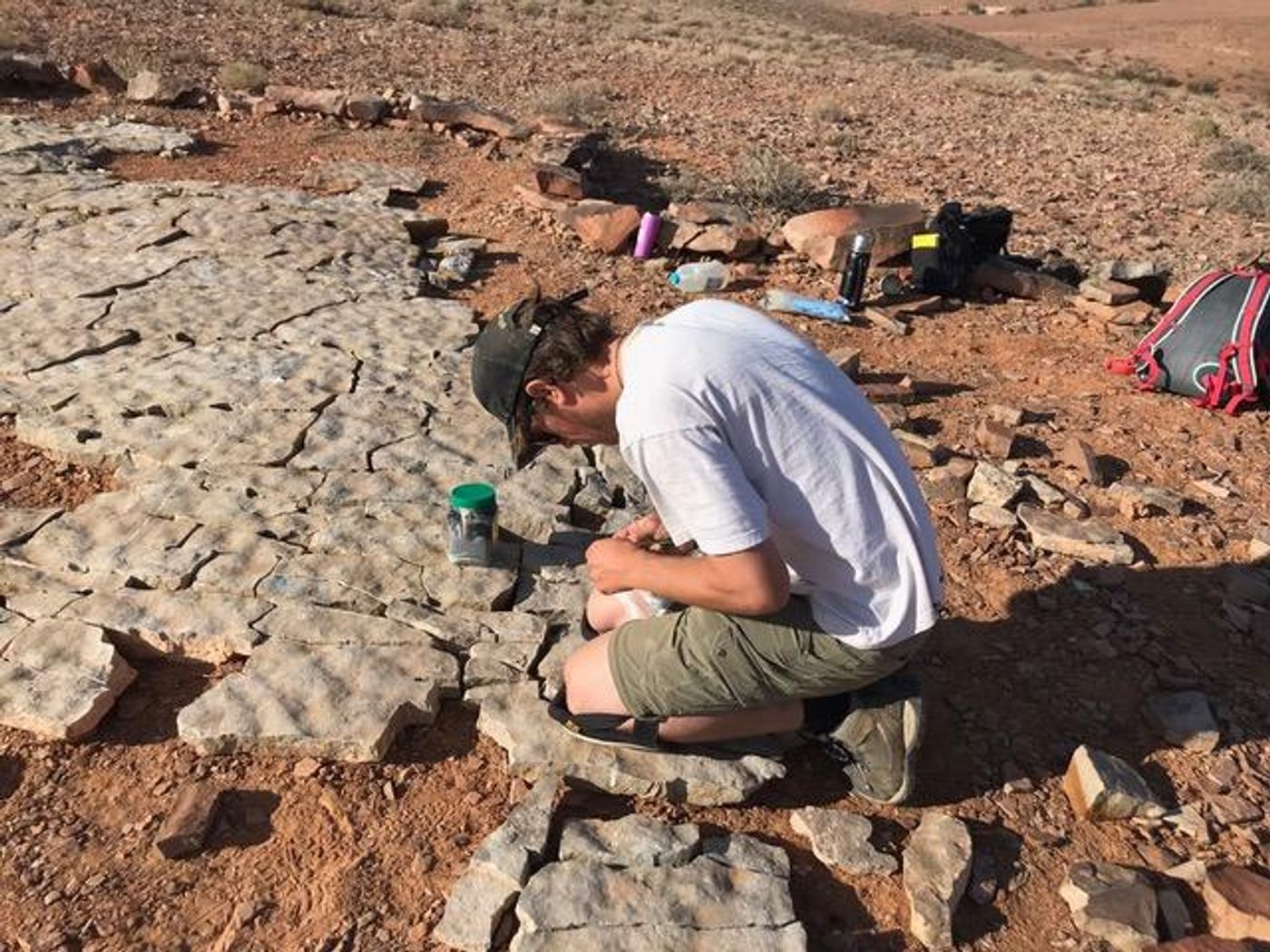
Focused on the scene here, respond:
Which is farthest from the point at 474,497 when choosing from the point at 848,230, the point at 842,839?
the point at 848,230

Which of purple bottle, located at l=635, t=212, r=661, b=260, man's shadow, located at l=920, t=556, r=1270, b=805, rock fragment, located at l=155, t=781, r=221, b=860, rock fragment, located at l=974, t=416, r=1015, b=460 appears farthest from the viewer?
purple bottle, located at l=635, t=212, r=661, b=260

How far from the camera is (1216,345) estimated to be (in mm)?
4613

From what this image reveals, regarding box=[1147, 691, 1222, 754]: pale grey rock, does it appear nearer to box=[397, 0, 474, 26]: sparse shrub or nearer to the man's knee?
the man's knee

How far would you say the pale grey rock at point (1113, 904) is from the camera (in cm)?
208

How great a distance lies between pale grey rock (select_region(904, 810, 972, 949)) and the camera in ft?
6.85

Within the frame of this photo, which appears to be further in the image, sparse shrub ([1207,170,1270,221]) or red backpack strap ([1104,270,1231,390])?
sparse shrub ([1207,170,1270,221])

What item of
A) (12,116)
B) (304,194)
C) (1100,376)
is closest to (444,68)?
(12,116)

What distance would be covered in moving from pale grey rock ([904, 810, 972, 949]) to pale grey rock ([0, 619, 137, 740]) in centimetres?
200

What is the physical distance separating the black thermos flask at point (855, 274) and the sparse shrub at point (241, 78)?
21.0 ft

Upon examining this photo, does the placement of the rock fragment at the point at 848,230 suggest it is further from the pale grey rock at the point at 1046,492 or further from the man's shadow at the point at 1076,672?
the man's shadow at the point at 1076,672

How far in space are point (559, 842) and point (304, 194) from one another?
17.6 feet

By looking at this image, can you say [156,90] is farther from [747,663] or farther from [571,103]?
[747,663]

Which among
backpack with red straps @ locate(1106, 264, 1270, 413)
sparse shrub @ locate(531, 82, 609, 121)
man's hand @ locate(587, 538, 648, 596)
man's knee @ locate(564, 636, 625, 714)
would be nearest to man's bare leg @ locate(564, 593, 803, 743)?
man's knee @ locate(564, 636, 625, 714)

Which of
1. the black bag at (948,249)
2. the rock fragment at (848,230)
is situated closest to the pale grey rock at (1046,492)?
the black bag at (948,249)
